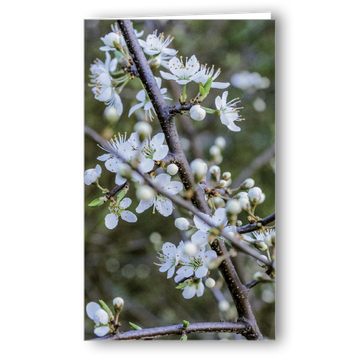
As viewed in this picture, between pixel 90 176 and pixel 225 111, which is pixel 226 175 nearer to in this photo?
pixel 225 111

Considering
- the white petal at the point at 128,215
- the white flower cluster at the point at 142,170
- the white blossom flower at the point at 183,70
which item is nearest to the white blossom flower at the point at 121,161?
the white flower cluster at the point at 142,170

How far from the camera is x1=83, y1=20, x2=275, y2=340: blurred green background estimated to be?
186cm

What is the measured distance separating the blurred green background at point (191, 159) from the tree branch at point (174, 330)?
62cm

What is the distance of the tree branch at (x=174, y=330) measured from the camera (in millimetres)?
1062

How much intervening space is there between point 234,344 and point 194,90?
43.1 inches

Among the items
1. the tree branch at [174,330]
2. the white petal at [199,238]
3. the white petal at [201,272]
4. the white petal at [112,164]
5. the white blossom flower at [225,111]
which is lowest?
the tree branch at [174,330]

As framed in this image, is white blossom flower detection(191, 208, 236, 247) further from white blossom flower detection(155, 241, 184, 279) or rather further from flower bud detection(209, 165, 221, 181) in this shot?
flower bud detection(209, 165, 221, 181)

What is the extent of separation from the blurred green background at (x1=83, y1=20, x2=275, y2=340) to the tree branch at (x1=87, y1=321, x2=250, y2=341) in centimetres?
62

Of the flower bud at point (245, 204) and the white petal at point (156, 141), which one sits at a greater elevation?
the white petal at point (156, 141)

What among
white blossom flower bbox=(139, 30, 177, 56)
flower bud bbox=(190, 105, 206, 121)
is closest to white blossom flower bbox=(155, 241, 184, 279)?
flower bud bbox=(190, 105, 206, 121)

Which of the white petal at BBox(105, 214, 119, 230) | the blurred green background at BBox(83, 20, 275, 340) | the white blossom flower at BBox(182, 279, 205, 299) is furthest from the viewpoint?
the blurred green background at BBox(83, 20, 275, 340)

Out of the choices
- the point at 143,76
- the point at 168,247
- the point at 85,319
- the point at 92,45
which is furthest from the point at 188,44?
the point at 85,319

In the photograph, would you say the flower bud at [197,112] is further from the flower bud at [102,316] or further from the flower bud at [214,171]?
the flower bud at [102,316]
